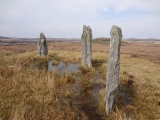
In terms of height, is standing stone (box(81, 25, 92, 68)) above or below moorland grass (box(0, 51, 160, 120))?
above

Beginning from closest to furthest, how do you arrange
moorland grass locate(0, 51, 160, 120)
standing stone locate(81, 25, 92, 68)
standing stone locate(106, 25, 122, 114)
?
moorland grass locate(0, 51, 160, 120)
standing stone locate(106, 25, 122, 114)
standing stone locate(81, 25, 92, 68)

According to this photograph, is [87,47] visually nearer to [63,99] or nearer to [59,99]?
[63,99]

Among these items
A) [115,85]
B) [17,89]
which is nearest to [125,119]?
[115,85]

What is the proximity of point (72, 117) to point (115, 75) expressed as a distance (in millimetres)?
3640

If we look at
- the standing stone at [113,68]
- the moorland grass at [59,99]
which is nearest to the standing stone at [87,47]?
the moorland grass at [59,99]

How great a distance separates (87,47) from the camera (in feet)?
79.4

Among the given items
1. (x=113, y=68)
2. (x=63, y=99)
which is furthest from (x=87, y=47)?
(x=113, y=68)

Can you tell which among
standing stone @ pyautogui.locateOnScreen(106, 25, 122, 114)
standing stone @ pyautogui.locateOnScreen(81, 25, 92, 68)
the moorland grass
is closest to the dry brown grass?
the moorland grass

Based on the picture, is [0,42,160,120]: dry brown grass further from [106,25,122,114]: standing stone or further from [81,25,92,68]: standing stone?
[81,25,92,68]: standing stone

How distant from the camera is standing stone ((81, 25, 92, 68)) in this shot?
23812 mm

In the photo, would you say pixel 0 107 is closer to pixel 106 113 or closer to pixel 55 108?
pixel 55 108

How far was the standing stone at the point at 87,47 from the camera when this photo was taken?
78.1 feet

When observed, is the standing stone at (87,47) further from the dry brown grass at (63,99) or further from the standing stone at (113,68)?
the standing stone at (113,68)

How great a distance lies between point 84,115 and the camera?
10.8 meters
